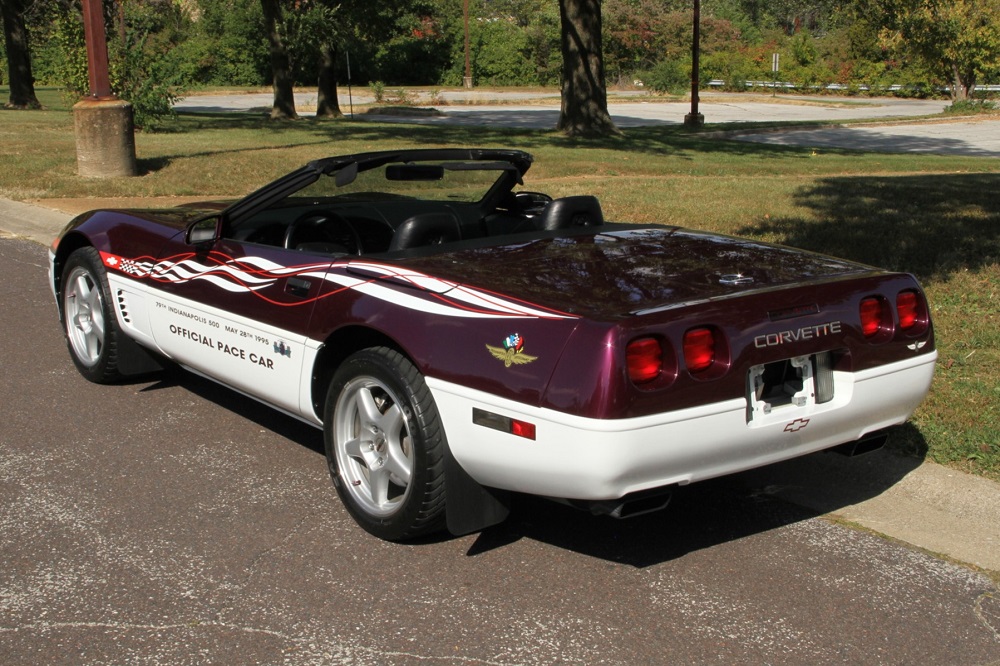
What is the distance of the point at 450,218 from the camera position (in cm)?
472

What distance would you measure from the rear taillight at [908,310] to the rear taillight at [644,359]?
1088mm

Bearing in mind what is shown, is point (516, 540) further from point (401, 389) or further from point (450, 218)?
point (450, 218)

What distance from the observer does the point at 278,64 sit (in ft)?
98.7

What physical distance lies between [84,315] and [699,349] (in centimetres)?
385

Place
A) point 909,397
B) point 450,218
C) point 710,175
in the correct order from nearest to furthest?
point 909,397 → point 450,218 → point 710,175

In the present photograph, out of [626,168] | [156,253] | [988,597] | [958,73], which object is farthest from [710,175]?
[958,73]

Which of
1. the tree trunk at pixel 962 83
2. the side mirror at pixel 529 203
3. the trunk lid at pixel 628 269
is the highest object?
the tree trunk at pixel 962 83

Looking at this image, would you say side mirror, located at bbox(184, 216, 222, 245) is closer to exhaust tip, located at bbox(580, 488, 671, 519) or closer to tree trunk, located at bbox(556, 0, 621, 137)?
exhaust tip, located at bbox(580, 488, 671, 519)

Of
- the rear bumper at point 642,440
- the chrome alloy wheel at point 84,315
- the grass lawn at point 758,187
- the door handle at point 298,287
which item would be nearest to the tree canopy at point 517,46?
the grass lawn at point 758,187

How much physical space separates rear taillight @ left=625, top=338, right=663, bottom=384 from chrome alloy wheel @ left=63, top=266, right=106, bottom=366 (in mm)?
3464

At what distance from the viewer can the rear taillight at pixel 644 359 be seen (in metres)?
3.43

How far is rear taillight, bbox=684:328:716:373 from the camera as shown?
3.54 metres

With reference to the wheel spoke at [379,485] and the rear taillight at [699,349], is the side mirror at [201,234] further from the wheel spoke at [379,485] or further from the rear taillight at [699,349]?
the rear taillight at [699,349]

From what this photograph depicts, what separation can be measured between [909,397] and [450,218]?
6.29ft
